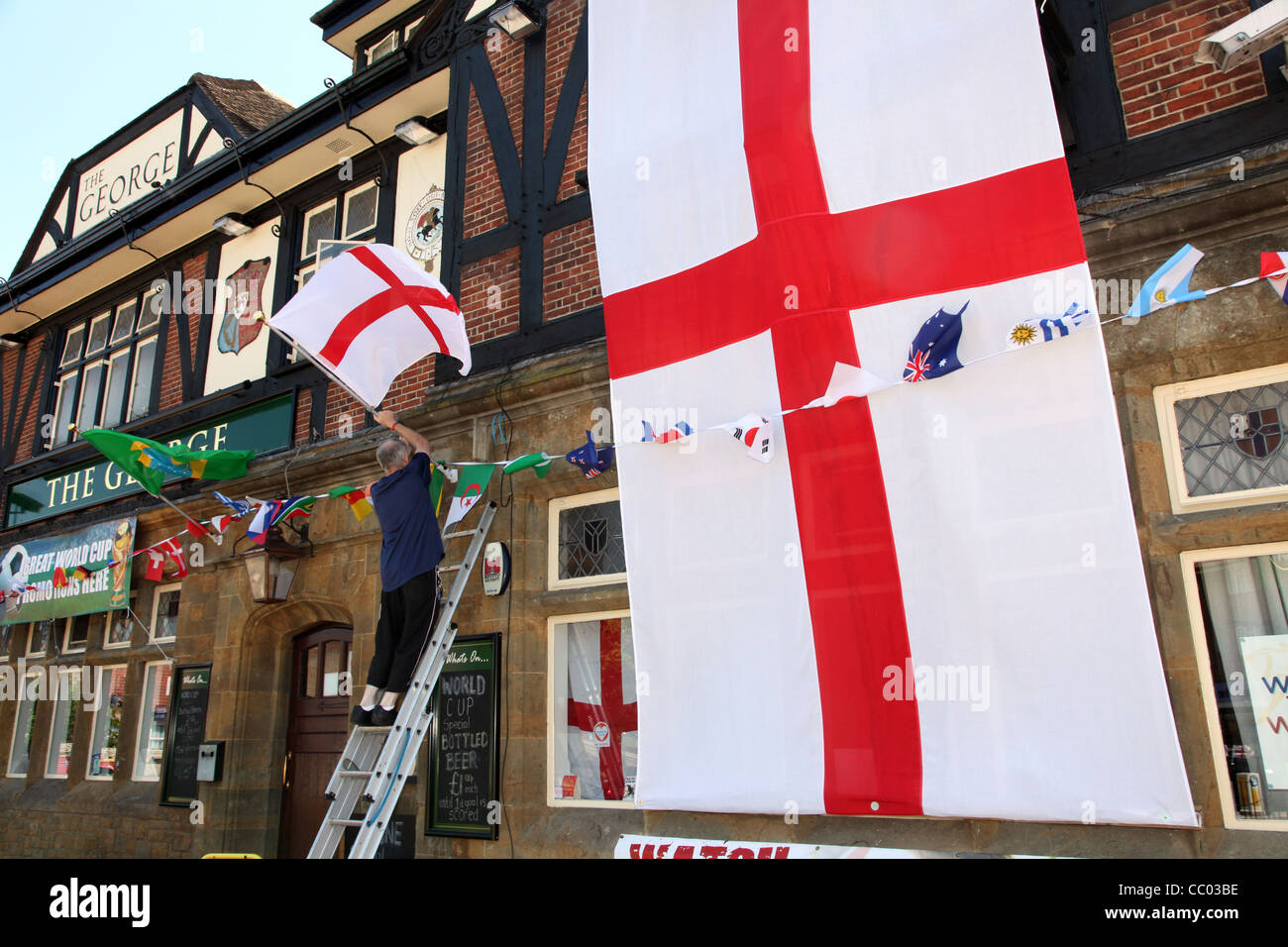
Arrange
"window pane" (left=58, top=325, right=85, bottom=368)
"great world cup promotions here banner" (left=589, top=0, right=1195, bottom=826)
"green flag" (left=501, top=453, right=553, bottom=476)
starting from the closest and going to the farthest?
"great world cup promotions here banner" (left=589, top=0, right=1195, bottom=826) < "green flag" (left=501, top=453, right=553, bottom=476) < "window pane" (left=58, top=325, right=85, bottom=368)

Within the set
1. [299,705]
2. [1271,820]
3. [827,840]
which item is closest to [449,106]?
[299,705]

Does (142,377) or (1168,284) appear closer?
(1168,284)

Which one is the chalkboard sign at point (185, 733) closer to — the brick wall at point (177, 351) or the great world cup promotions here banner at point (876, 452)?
the brick wall at point (177, 351)

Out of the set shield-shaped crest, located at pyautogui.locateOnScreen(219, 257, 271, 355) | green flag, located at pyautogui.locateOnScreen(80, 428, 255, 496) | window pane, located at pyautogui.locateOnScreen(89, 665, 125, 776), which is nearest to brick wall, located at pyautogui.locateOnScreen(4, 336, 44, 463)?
window pane, located at pyautogui.locateOnScreen(89, 665, 125, 776)

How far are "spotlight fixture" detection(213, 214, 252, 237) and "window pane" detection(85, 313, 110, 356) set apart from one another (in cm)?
319

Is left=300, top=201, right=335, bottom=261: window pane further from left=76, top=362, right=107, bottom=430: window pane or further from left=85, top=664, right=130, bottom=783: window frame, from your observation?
left=85, top=664, right=130, bottom=783: window frame

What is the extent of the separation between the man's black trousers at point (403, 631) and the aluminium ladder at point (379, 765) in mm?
68

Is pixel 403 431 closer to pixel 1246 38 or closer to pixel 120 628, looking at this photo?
pixel 1246 38

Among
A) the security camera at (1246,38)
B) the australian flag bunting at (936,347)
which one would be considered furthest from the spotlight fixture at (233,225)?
the security camera at (1246,38)

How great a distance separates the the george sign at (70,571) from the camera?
1041 cm

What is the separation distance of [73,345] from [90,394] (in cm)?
124

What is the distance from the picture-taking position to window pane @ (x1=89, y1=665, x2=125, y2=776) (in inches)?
407

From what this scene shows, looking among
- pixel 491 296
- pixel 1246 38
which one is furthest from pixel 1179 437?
pixel 491 296

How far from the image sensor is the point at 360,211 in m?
9.55
